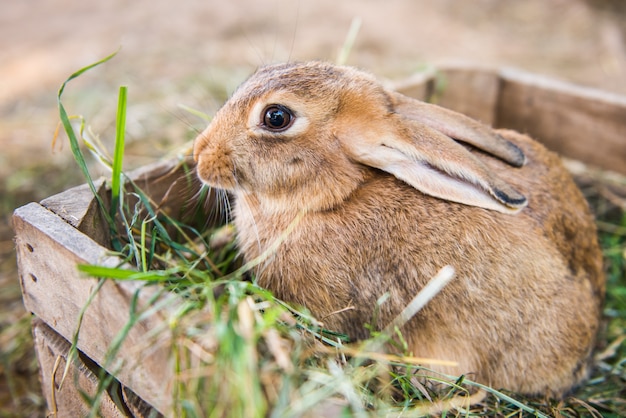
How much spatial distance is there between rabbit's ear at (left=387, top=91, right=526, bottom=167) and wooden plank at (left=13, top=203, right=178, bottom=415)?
139 cm

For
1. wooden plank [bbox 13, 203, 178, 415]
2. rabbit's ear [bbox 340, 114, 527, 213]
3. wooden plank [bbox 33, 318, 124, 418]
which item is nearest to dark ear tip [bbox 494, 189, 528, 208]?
rabbit's ear [bbox 340, 114, 527, 213]

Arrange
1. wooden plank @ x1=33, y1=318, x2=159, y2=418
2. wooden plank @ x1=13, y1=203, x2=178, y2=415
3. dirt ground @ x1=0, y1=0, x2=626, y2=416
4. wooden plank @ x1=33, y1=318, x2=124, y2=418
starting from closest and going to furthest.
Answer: wooden plank @ x1=13, y1=203, x2=178, y2=415, wooden plank @ x1=33, y1=318, x2=159, y2=418, wooden plank @ x1=33, y1=318, x2=124, y2=418, dirt ground @ x1=0, y1=0, x2=626, y2=416

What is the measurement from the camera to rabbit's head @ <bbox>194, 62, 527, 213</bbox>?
8.25ft

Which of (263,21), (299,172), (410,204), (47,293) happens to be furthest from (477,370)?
(263,21)

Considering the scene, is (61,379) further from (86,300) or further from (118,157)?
(118,157)

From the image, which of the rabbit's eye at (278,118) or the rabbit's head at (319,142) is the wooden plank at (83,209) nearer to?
the rabbit's head at (319,142)

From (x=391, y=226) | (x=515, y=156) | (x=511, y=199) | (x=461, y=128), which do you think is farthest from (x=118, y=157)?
(x=515, y=156)

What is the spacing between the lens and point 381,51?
696 centimetres

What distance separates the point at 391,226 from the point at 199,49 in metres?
4.81

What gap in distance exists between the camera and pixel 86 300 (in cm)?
209

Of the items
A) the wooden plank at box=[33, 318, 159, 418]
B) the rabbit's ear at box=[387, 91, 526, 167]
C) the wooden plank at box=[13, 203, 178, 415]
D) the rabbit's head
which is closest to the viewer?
the wooden plank at box=[13, 203, 178, 415]

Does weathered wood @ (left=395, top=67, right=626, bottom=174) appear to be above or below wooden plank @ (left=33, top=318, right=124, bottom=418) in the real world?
above

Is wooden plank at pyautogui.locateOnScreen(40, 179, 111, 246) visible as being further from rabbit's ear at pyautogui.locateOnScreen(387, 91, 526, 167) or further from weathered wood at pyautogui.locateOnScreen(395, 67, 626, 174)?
weathered wood at pyautogui.locateOnScreen(395, 67, 626, 174)

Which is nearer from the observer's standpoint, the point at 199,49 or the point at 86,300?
the point at 86,300
